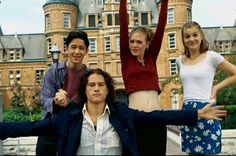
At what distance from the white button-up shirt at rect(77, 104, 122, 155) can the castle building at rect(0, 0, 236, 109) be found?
106ft

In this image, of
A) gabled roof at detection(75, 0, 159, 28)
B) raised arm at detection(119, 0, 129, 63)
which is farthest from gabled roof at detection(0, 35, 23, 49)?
raised arm at detection(119, 0, 129, 63)

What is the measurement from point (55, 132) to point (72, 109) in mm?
252

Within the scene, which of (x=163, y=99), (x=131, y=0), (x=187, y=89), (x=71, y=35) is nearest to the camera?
(x=71, y=35)

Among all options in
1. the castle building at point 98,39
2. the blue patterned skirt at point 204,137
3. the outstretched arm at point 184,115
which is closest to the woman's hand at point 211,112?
the outstretched arm at point 184,115

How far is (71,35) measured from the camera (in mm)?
3193

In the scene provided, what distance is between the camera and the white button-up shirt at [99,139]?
2566 millimetres

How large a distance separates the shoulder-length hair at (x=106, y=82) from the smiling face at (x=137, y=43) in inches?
24.0

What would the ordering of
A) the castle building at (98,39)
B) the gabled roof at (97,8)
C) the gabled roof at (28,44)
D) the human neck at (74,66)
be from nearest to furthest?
Result: the human neck at (74,66) < the castle building at (98,39) < the gabled roof at (97,8) < the gabled roof at (28,44)

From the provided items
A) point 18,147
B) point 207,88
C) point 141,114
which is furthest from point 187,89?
point 18,147

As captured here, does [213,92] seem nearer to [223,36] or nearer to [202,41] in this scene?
[202,41]

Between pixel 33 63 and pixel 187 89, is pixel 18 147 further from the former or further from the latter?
pixel 33 63

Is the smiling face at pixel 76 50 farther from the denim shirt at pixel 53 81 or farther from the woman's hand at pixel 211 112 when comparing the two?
the woman's hand at pixel 211 112

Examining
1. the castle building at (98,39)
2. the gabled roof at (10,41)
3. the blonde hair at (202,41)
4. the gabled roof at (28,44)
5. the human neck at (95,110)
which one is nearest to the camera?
the human neck at (95,110)

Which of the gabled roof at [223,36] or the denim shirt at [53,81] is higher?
the gabled roof at [223,36]
